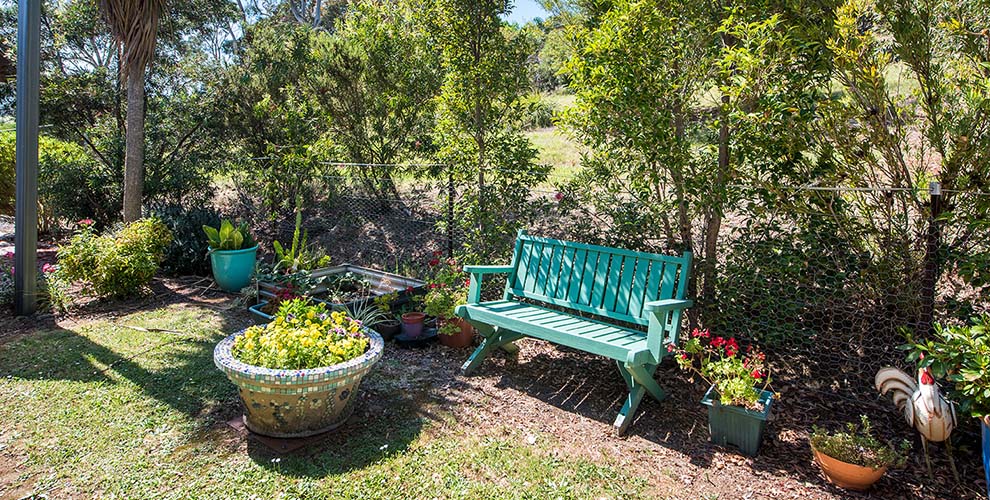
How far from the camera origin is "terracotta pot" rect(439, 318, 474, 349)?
4324mm

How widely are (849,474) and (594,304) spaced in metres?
1.67

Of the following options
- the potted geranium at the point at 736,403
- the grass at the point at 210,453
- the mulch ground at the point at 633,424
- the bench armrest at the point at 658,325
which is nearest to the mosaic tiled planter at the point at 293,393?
the grass at the point at 210,453

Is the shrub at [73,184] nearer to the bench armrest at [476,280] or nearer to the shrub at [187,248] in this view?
the shrub at [187,248]

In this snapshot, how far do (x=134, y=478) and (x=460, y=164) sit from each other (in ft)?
10.7

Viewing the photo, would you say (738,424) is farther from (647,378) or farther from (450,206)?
(450,206)

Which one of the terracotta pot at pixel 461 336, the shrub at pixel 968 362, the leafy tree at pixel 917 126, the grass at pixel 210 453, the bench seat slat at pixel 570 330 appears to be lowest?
the grass at pixel 210 453

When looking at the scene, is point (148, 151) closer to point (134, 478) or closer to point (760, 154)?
point (134, 478)

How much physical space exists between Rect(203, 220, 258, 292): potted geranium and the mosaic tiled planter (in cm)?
307

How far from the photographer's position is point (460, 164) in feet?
16.5

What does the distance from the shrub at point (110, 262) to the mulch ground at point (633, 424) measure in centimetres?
87

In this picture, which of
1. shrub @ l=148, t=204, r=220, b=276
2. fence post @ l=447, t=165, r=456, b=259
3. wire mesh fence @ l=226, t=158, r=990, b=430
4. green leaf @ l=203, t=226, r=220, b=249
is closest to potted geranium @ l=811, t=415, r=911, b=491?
wire mesh fence @ l=226, t=158, r=990, b=430

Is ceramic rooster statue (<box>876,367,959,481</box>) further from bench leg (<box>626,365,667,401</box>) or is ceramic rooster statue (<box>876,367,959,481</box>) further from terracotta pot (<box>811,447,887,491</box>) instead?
bench leg (<box>626,365,667,401</box>)

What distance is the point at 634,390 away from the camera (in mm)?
3299

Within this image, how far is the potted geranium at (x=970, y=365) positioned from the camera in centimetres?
242
